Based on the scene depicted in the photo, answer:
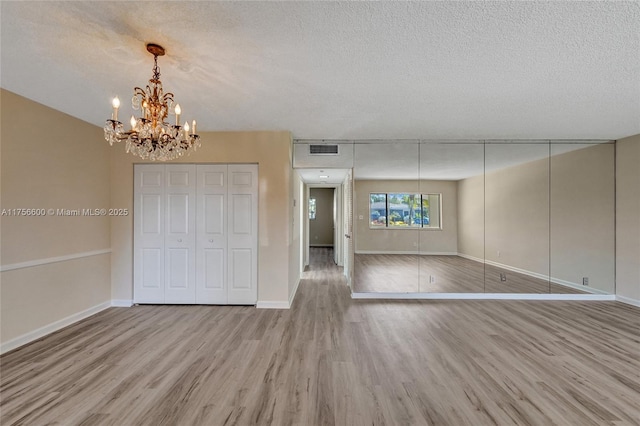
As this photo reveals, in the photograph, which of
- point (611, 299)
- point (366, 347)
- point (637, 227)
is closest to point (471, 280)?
point (611, 299)

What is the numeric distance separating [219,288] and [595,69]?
489 cm

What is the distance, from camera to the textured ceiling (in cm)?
175

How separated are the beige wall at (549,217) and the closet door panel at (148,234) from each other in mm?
5005

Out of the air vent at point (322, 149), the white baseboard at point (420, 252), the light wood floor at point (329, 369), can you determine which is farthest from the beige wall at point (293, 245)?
the white baseboard at point (420, 252)

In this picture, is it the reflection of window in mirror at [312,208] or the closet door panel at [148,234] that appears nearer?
the closet door panel at [148,234]

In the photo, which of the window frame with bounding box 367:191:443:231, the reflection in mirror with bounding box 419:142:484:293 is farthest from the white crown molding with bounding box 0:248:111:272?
the reflection in mirror with bounding box 419:142:484:293

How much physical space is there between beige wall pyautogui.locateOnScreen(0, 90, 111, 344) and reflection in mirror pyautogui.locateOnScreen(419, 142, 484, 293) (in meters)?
5.02

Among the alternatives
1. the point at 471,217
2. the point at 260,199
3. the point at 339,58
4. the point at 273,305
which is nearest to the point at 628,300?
the point at 471,217

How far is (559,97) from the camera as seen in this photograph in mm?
2963

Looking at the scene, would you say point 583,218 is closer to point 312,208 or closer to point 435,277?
point 435,277

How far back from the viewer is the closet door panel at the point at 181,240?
426 centimetres

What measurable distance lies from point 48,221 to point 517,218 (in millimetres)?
6976

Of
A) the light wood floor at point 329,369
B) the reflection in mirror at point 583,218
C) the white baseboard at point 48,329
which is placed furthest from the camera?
the reflection in mirror at point 583,218

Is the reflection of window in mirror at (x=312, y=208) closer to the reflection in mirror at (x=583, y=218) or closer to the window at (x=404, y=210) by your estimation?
the window at (x=404, y=210)
